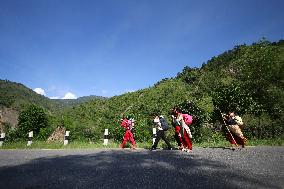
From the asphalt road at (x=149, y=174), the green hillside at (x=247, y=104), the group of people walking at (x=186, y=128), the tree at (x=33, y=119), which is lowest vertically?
the asphalt road at (x=149, y=174)

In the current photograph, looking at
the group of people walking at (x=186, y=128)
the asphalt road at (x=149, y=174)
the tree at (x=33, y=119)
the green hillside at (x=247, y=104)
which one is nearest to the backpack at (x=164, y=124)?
the group of people walking at (x=186, y=128)

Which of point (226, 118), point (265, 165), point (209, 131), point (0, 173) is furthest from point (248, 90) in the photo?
point (0, 173)

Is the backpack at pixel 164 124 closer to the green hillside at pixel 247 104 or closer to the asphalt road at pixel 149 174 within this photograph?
the asphalt road at pixel 149 174

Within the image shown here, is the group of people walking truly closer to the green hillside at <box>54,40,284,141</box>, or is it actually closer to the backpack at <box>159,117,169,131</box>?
the backpack at <box>159,117,169,131</box>

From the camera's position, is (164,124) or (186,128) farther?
(164,124)

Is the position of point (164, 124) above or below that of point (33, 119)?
below

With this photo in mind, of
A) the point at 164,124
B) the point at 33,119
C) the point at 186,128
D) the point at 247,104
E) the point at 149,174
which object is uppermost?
the point at 33,119

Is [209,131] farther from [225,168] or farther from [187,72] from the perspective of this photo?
[187,72]

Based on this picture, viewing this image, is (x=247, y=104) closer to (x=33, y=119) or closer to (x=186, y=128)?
(x=186, y=128)

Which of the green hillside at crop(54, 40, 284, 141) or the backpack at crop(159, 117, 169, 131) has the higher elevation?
the green hillside at crop(54, 40, 284, 141)

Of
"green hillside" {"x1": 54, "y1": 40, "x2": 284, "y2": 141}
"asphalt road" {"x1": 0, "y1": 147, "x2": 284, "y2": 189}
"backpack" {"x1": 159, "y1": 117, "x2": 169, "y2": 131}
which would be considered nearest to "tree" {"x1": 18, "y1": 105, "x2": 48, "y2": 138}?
"green hillside" {"x1": 54, "y1": 40, "x2": 284, "y2": 141}

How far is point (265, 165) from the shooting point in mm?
8094

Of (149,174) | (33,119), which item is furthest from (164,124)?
(33,119)

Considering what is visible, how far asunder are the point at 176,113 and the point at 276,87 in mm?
23380
